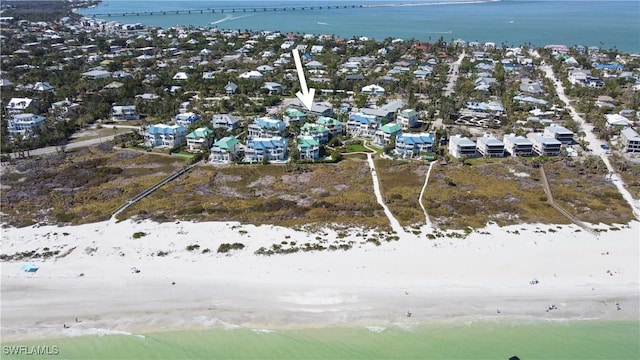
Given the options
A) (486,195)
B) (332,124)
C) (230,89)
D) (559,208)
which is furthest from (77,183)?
(559,208)

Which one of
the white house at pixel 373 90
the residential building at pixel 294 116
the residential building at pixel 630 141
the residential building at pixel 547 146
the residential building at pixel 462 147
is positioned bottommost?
the white house at pixel 373 90

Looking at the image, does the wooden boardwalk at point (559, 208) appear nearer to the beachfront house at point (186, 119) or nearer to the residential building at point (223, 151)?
the residential building at point (223, 151)

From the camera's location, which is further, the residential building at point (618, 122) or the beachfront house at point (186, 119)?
the beachfront house at point (186, 119)

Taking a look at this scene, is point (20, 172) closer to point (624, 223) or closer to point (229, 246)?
point (229, 246)

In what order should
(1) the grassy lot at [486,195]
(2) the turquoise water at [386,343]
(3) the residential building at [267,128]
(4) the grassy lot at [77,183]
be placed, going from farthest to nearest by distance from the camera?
1. (3) the residential building at [267,128]
2. (4) the grassy lot at [77,183]
3. (1) the grassy lot at [486,195]
4. (2) the turquoise water at [386,343]

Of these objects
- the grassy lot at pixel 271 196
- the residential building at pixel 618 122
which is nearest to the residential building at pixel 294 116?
the grassy lot at pixel 271 196

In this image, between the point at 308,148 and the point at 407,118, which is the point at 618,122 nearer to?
the point at 407,118
